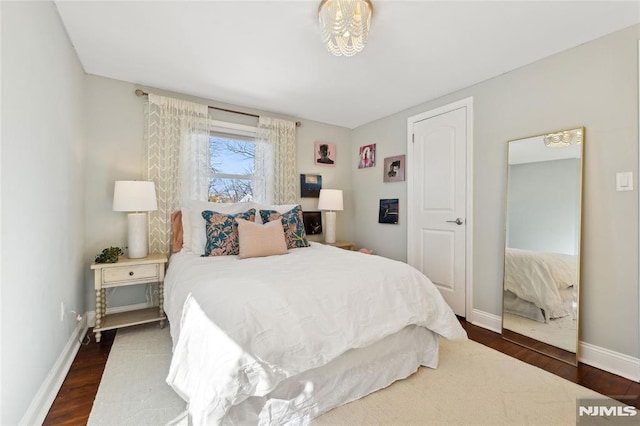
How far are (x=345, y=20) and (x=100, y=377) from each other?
2.74 meters

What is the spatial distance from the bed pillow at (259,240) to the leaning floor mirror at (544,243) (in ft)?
6.75

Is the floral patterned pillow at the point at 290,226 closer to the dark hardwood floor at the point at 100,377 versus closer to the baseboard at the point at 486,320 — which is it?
the dark hardwood floor at the point at 100,377

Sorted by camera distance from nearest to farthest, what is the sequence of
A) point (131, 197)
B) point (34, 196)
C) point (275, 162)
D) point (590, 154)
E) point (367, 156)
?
point (34, 196), point (590, 154), point (131, 197), point (275, 162), point (367, 156)

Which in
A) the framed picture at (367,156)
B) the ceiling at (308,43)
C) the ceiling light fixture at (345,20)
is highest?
the ceiling at (308,43)

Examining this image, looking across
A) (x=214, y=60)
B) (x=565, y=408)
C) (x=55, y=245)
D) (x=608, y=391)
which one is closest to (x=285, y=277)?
(x=55, y=245)

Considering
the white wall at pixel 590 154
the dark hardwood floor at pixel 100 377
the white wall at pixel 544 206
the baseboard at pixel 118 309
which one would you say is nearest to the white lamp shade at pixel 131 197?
the baseboard at pixel 118 309

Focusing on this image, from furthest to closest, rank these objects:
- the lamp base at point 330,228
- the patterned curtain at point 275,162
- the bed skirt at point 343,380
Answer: the lamp base at point 330,228, the patterned curtain at point 275,162, the bed skirt at point 343,380

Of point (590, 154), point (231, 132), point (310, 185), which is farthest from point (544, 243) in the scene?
point (231, 132)

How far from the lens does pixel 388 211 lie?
3.79 m

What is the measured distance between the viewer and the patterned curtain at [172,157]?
9.46ft

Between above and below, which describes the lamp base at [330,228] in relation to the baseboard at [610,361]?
above

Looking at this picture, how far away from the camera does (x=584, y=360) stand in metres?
2.08

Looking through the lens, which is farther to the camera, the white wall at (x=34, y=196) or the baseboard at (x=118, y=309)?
the baseboard at (x=118, y=309)

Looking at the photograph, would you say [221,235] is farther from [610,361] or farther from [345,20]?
[610,361]
